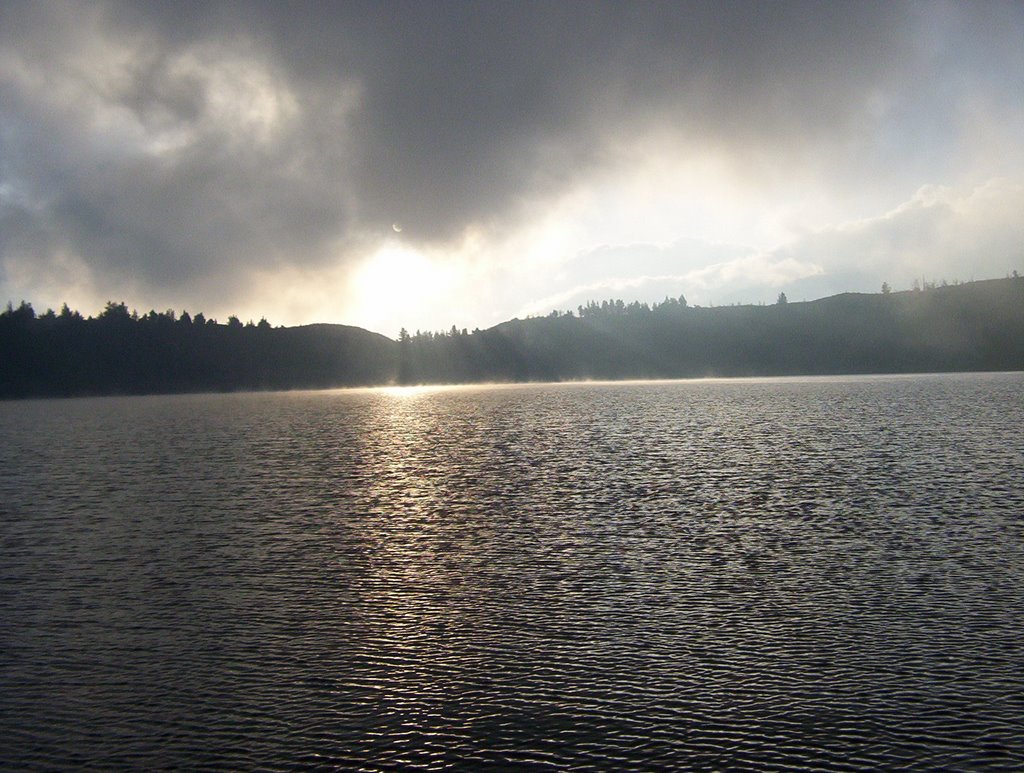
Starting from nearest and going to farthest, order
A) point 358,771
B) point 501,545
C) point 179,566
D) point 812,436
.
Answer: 1. point 358,771
2. point 179,566
3. point 501,545
4. point 812,436

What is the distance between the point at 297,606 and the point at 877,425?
331ft

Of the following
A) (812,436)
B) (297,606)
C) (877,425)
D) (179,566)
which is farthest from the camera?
(877,425)

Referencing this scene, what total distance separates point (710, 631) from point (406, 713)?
10925 mm

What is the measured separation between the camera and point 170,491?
64.9m

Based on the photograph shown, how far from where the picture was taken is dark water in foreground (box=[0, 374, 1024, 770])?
63.7 feet

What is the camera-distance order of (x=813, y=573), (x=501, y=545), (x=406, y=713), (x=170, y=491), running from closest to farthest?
(x=406, y=713)
(x=813, y=573)
(x=501, y=545)
(x=170, y=491)

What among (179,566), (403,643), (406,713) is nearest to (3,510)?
(179,566)

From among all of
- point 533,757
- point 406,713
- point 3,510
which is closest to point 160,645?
point 406,713

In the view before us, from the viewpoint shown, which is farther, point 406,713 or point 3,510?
point 3,510

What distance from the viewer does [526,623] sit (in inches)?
1117

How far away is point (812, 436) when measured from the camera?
327 feet

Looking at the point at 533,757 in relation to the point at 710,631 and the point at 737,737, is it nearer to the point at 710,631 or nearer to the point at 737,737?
the point at 737,737

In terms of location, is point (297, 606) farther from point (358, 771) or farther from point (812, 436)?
point (812, 436)

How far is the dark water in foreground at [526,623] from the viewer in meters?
19.4
